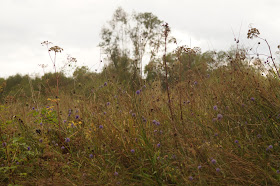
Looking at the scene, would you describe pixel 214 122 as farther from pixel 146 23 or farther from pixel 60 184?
pixel 146 23

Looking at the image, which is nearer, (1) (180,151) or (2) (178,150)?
(2) (178,150)

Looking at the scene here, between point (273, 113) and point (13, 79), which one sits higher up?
point (13, 79)

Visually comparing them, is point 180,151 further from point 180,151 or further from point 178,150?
point 178,150

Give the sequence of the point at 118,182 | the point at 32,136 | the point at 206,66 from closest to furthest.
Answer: the point at 118,182 → the point at 32,136 → the point at 206,66

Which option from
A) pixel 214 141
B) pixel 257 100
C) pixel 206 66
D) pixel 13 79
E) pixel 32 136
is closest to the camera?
pixel 214 141

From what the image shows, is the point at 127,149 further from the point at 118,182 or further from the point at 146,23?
the point at 146,23

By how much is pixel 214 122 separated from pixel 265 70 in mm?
1450

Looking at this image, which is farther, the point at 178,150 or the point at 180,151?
the point at 180,151

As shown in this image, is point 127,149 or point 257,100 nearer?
point 127,149

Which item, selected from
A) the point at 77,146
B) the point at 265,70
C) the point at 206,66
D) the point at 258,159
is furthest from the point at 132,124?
the point at 206,66

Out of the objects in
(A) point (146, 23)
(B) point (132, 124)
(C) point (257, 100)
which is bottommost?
(B) point (132, 124)

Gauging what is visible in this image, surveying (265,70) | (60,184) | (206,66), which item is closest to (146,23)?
(206,66)

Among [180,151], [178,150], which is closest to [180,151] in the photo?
[180,151]

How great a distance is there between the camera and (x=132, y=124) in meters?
3.12
